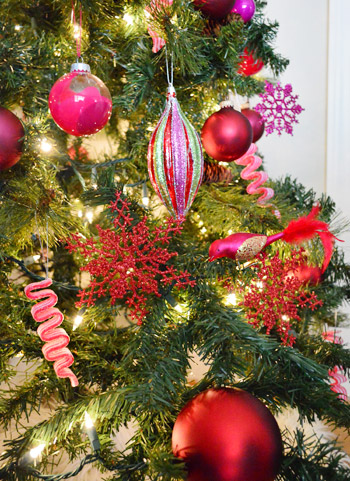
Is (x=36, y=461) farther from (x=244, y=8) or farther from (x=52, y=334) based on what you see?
(x=244, y=8)

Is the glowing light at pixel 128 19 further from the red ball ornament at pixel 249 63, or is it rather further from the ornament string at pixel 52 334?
the ornament string at pixel 52 334

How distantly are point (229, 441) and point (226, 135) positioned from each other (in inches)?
13.9

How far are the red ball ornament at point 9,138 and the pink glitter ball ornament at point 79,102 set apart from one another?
45mm

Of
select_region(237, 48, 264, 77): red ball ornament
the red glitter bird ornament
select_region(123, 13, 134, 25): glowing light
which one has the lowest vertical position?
the red glitter bird ornament

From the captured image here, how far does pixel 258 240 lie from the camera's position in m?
0.47

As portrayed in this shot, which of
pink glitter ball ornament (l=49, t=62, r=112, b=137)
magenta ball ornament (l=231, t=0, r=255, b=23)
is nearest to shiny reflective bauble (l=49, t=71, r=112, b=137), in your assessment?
pink glitter ball ornament (l=49, t=62, r=112, b=137)

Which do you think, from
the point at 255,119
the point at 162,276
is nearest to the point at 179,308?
the point at 162,276

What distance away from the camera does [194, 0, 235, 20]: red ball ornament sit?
524mm

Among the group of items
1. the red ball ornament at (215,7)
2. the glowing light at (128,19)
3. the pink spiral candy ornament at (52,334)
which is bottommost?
the pink spiral candy ornament at (52,334)

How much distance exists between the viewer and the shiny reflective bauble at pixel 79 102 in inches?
17.3

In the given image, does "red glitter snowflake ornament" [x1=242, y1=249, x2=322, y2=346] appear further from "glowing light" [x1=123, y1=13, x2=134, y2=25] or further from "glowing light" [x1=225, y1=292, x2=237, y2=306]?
"glowing light" [x1=123, y1=13, x2=134, y2=25]

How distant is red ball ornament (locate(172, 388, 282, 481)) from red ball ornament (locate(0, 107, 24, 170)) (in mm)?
328

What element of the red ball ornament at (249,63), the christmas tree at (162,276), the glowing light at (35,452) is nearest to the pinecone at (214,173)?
the christmas tree at (162,276)

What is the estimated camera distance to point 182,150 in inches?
17.4
